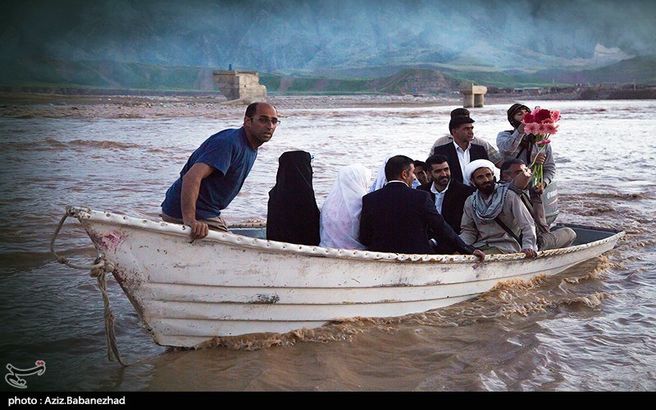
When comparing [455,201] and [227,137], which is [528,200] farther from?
[227,137]

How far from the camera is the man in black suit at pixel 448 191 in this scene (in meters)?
5.92

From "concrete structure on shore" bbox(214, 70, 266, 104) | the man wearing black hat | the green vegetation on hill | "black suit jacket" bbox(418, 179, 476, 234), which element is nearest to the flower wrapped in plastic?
the man wearing black hat

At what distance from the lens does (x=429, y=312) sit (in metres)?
5.27

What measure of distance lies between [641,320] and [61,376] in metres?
4.42

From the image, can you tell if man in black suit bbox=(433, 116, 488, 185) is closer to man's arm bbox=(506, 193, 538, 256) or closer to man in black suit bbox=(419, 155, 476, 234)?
man in black suit bbox=(419, 155, 476, 234)

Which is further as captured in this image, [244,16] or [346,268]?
[244,16]

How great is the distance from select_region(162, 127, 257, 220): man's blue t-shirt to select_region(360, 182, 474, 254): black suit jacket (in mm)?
982

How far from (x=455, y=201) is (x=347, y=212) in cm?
132

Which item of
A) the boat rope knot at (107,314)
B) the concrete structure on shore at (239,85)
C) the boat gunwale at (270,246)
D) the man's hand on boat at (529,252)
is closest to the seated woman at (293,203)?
the boat gunwale at (270,246)

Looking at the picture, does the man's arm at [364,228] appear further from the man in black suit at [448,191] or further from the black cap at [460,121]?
the black cap at [460,121]

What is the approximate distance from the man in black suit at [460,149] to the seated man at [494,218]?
67 cm

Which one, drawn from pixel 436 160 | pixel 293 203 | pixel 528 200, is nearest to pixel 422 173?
pixel 436 160
